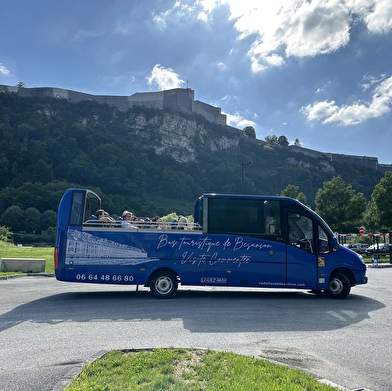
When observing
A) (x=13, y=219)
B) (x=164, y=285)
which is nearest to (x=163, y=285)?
(x=164, y=285)

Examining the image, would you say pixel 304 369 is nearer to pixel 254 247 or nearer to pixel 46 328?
pixel 46 328

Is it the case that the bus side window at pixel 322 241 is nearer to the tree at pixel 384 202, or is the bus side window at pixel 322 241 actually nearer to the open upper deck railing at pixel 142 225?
the open upper deck railing at pixel 142 225

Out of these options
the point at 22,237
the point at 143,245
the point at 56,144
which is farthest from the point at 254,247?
the point at 56,144

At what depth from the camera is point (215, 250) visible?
32.6 ft

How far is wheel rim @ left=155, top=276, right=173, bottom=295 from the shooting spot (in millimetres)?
9875

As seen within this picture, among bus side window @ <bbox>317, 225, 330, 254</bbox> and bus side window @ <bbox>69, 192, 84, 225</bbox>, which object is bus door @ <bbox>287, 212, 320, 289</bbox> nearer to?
bus side window @ <bbox>317, 225, 330, 254</bbox>

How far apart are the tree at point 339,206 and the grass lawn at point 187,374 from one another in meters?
35.1

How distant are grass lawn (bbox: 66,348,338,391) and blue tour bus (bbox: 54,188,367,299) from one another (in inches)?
190

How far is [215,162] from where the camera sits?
11150 cm

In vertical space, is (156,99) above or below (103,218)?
above

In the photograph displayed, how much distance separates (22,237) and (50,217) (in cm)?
742

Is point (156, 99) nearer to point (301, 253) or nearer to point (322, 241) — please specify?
point (322, 241)

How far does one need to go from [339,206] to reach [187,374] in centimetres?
3660

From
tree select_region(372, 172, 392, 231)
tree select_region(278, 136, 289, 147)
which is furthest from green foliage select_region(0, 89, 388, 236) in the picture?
tree select_region(372, 172, 392, 231)
